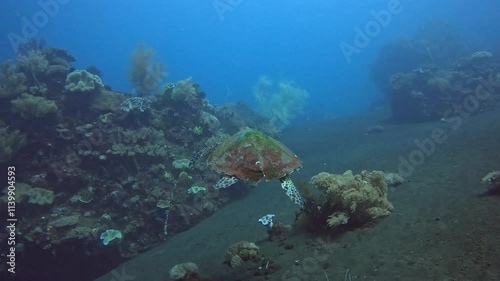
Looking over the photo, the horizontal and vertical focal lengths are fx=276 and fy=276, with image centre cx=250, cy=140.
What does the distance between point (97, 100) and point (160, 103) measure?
3.00 metres

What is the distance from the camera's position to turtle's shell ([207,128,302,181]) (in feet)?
16.6

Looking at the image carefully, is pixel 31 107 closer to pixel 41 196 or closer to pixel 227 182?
pixel 41 196

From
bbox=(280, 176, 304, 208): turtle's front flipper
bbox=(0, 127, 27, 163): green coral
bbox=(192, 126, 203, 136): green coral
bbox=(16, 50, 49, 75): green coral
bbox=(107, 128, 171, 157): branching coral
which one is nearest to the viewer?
bbox=(280, 176, 304, 208): turtle's front flipper

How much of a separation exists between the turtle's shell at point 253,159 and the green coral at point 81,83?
984 centimetres

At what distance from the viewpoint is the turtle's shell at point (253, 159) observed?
200 inches

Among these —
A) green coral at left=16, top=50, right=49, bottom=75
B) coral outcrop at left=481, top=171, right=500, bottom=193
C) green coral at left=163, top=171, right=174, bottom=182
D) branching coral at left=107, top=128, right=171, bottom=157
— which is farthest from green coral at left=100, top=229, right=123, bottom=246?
coral outcrop at left=481, top=171, right=500, bottom=193

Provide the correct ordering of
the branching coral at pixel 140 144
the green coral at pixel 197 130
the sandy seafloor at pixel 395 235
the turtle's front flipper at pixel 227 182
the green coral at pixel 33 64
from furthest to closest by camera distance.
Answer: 1. the green coral at pixel 197 130
2. the green coral at pixel 33 64
3. the branching coral at pixel 140 144
4. the turtle's front flipper at pixel 227 182
5. the sandy seafloor at pixel 395 235

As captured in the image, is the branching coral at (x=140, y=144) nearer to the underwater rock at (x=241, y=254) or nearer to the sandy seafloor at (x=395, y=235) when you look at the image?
the sandy seafloor at (x=395, y=235)

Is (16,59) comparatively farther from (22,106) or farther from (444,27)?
(444,27)

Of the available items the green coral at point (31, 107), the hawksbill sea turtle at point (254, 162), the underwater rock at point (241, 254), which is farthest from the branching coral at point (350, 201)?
the green coral at point (31, 107)

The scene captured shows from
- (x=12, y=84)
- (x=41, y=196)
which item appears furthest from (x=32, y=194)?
(x=12, y=84)

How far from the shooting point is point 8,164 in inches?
408

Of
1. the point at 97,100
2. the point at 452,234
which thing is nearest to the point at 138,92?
the point at 97,100

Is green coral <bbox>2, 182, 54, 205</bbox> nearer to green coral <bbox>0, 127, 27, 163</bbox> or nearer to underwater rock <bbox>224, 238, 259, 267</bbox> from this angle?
green coral <bbox>0, 127, 27, 163</bbox>
